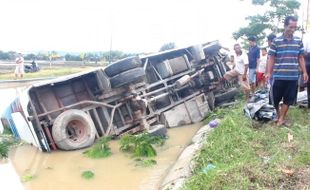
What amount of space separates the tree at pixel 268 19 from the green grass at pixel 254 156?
363 inches

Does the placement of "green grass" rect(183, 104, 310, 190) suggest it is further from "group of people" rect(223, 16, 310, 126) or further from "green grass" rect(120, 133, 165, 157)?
"green grass" rect(120, 133, 165, 157)

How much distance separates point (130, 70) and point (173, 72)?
5.07ft

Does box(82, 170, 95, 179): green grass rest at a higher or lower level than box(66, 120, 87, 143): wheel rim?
lower

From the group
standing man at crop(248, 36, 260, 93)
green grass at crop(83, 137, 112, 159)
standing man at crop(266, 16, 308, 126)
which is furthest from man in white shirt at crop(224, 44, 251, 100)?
green grass at crop(83, 137, 112, 159)

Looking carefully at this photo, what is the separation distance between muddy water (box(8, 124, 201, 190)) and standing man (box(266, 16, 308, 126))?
2.00m

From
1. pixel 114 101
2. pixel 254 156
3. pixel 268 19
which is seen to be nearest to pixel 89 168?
pixel 114 101

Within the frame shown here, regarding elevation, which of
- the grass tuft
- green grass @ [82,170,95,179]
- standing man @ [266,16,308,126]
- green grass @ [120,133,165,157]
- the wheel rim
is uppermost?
standing man @ [266,16,308,126]

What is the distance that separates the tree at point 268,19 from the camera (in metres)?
15.0

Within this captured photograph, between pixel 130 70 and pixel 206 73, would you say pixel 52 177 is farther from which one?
pixel 206 73

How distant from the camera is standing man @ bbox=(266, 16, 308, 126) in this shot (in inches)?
222

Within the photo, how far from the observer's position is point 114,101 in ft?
27.8

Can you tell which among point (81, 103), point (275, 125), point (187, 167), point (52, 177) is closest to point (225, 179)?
point (187, 167)

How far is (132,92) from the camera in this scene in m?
8.43

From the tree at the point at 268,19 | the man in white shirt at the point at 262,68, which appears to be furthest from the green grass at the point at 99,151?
the tree at the point at 268,19
